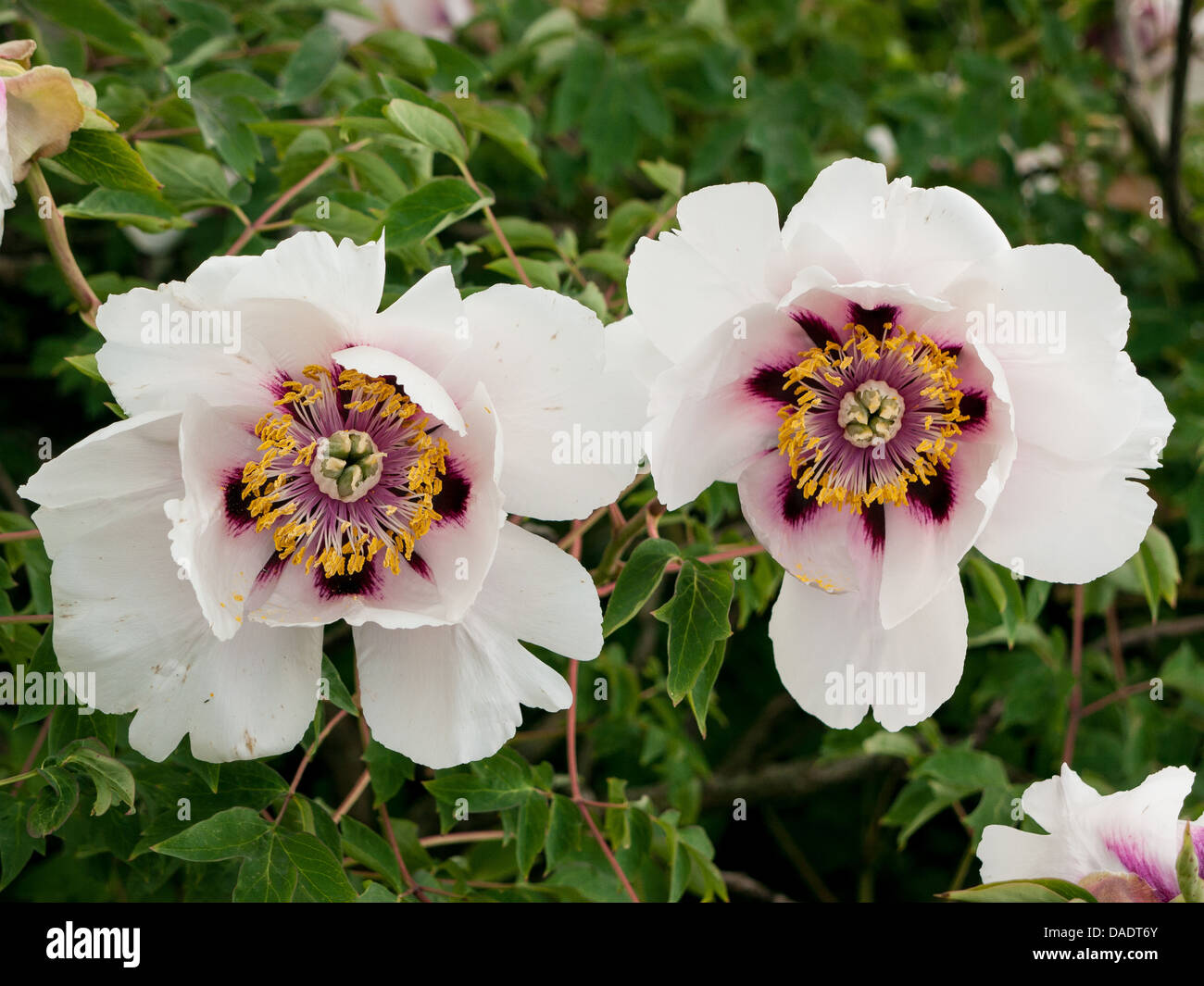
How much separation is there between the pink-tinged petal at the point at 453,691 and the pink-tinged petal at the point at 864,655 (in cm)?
24

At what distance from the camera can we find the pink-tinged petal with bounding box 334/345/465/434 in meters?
1.00

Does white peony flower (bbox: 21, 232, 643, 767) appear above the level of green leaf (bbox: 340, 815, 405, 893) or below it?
above

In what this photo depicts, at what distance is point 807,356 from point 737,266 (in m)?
0.16

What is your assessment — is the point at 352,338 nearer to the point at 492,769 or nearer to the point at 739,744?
the point at 492,769

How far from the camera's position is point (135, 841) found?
4.03ft

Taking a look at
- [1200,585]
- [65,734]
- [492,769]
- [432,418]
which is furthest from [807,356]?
[1200,585]

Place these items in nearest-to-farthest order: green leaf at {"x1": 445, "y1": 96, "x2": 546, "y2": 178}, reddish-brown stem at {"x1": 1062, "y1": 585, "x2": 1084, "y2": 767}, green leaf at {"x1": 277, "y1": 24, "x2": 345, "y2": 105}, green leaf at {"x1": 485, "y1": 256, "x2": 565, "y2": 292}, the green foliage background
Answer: the green foliage background → green leaf at {"x1": 485, "y1": 256, "x2": 565, "y2": 292} → green leaf at {"x1": 445, "y1": 96, "x2": 546, "y2": 178} → green leaf at {"x1": 277, "y1": 24, "x2": 345, "y2": 105} → reddish-brown stem at {"x1": 1062, "y1": 585, "x2": 1084, "y2": 767}

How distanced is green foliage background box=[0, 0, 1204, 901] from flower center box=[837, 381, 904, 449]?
0.23 m

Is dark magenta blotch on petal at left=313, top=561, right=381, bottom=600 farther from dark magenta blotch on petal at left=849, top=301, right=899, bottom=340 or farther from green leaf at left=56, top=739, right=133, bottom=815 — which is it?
dark magenta blotch on petal at left=849, top=301, right=899, bottom=340

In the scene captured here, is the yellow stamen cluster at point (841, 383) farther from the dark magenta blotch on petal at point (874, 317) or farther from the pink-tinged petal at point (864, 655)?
the pink-tinged petal at point (864, 655)

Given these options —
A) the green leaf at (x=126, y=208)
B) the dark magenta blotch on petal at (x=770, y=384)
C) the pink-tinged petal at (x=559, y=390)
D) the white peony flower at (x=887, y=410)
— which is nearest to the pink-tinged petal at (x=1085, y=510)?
the white peony flower at (x=887, y=410)

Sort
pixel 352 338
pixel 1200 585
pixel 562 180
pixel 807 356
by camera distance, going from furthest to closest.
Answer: pixel 1200 585
pixel 562 180
pixel 807 356
pixel 352 338

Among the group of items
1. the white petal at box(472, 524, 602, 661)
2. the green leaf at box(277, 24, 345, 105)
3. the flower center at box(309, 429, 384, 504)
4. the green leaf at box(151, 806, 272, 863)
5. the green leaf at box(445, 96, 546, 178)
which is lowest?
the green leaf at box(151, 806, 272, 863)

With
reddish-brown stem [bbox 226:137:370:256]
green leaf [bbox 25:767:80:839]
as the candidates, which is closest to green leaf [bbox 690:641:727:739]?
green leaf [bbox 25:767:80:839]
